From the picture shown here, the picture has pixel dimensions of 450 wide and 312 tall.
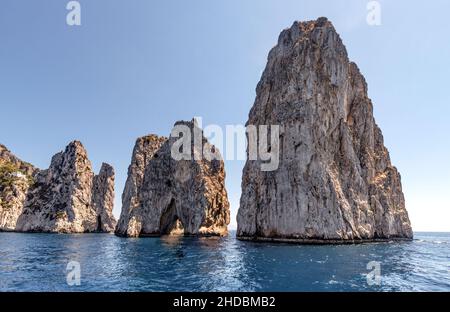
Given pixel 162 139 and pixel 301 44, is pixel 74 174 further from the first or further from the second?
pixel 301 44

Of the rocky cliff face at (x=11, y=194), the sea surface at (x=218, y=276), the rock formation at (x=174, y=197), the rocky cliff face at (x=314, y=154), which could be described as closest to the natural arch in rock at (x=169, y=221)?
the rock formation at (x=174, y=197)

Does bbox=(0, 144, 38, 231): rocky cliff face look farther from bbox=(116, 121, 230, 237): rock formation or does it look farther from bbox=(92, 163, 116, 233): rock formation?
bbox=(116, 121, 230, 237): rock formation

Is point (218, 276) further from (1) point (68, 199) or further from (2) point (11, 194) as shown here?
(2) point (11, 194)

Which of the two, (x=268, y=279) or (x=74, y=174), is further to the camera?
(x=74, y=174)

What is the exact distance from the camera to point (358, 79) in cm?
8675

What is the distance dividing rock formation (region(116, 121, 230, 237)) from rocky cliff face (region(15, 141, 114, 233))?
1505 inches

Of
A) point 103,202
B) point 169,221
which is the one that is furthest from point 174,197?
point 103,202

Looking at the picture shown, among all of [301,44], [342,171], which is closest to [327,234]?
[342,171]

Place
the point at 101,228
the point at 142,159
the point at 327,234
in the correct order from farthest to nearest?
the point at 101,228, the point at 142,159, the point at 327,234

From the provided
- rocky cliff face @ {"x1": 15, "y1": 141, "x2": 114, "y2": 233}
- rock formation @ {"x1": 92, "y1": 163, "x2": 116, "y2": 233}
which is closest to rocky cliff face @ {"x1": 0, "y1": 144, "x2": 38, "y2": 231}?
rocky cliff face @ {"x1": 15, "y1": 141, "x2": 114, "y2": 233}

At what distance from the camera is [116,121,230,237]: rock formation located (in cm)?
8875

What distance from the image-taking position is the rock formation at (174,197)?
88.8 m

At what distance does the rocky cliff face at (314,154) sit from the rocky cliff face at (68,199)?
82870 mm
